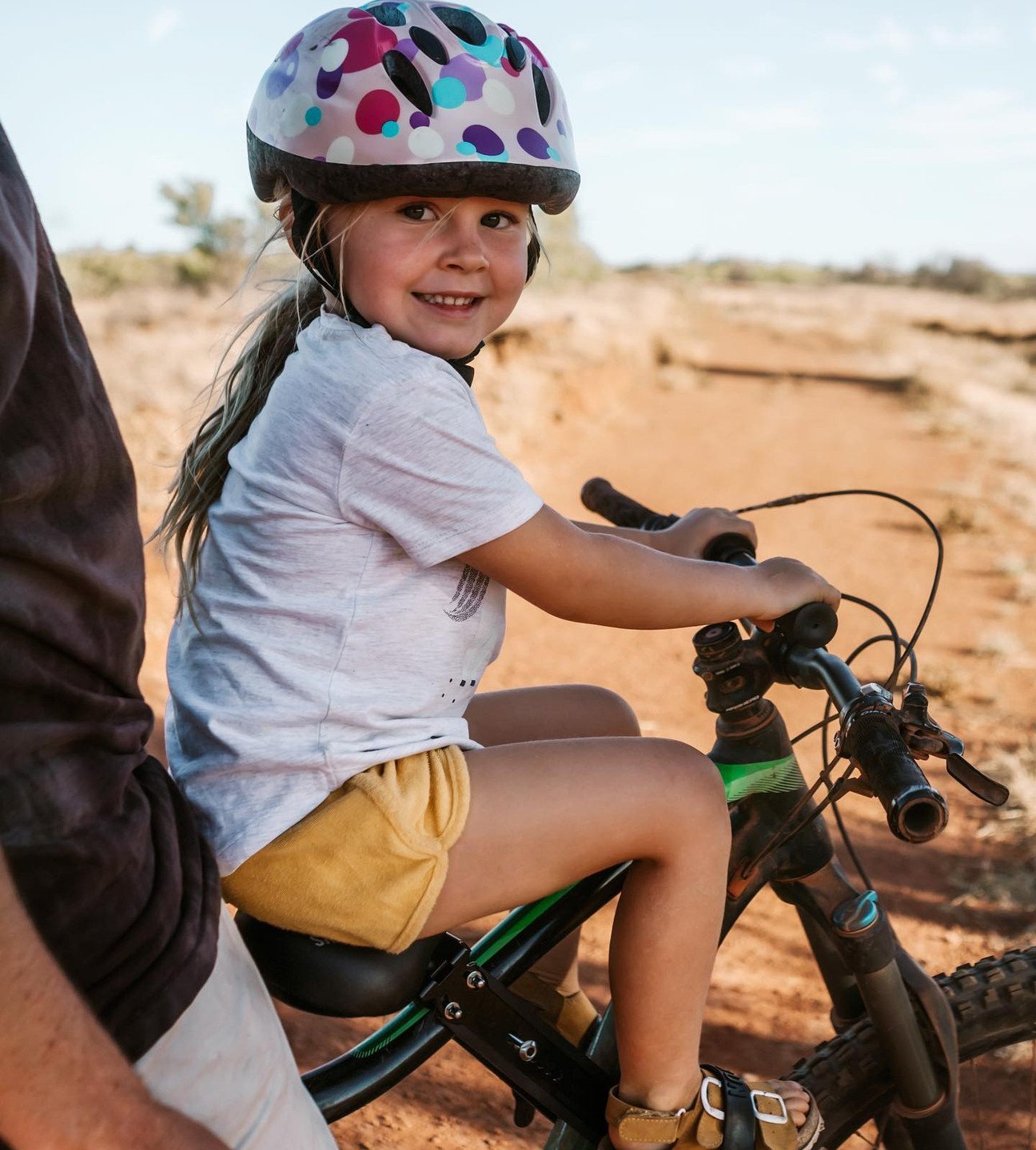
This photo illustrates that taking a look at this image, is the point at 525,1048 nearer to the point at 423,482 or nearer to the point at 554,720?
the point at 554,720

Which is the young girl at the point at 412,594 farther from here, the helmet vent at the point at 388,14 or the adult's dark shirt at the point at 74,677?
the adult's dark shirt at the point at 74,677

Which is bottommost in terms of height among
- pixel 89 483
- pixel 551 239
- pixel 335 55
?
pixel 551 239

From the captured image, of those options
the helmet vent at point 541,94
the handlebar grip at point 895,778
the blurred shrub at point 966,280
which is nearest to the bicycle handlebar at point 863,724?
the handlebar grip at point 895,778

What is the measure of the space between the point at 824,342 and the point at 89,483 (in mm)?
26740

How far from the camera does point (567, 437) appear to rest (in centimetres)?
1328

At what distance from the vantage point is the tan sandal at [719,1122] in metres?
1.80

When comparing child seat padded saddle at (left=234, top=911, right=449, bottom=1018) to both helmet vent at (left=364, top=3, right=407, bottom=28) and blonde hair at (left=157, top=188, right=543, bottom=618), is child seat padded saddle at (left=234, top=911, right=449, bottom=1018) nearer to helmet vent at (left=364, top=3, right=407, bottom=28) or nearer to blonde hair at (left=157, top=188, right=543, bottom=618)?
blonde hair at (left=157, top=188, right=543, bottom=618)

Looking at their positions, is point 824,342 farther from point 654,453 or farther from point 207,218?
point 654,453

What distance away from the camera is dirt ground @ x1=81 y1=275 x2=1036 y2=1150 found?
3.72 m

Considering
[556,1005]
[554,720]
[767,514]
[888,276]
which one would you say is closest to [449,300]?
[554,720]

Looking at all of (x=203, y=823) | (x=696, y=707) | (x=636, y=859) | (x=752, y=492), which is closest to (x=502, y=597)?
(x=636, y=859)

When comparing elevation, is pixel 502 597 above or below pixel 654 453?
above

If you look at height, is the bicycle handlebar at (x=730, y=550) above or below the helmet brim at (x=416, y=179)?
below

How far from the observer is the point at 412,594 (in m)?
1.78
